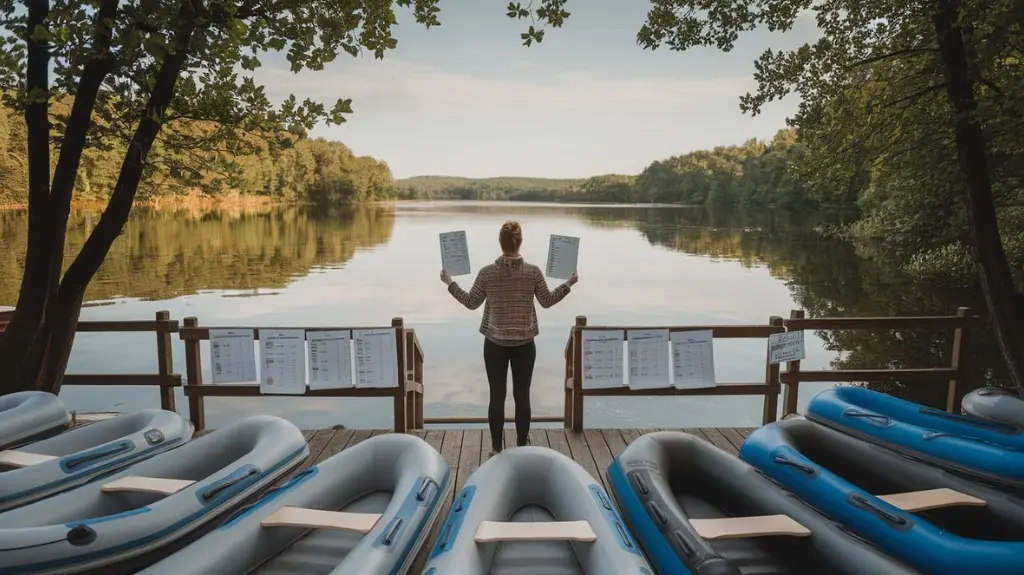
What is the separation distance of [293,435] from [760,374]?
1118 cm

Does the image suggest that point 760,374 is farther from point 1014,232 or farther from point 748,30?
point 748,30

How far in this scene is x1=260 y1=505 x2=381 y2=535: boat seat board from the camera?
279 cm

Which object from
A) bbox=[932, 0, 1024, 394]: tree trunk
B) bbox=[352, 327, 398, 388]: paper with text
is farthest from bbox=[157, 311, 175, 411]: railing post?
bbox=[932, 0, 1024, 394]: tree trunk

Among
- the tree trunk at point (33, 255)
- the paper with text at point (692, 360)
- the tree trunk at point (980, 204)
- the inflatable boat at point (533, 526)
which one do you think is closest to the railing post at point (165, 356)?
the tree trunk at point (33, 255)

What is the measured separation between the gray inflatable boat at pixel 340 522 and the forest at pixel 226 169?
8.36 feet

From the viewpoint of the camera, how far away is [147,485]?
3264 mm

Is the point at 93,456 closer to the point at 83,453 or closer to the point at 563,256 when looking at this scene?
the point at 83,453

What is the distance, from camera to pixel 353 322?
57.6ft

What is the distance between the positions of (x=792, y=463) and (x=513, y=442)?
222 centimetres

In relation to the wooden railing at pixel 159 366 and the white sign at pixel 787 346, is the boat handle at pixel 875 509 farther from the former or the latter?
the wooden railing at pixel 159 366

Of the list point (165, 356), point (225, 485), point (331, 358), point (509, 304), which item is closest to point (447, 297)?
point (165, 356)

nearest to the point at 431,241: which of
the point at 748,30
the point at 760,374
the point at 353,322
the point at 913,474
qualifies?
the point at 353,322

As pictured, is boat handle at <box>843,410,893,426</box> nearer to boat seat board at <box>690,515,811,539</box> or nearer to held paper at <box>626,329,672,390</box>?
held paper at <box>626,329,672,390</box>

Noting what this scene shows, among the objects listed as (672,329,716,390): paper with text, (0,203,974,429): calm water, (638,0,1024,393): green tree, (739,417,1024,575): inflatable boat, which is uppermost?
(638,0,1024,393): green tree
